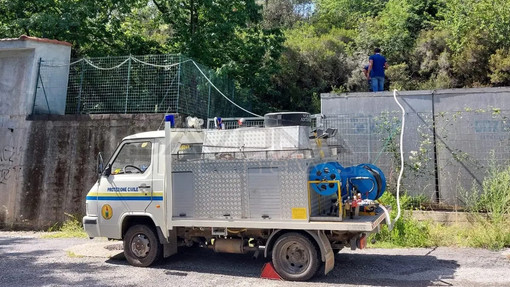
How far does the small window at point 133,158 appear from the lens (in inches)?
302

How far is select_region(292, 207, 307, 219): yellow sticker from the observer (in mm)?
6422

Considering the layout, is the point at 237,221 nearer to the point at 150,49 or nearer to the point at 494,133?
the point at 494,133

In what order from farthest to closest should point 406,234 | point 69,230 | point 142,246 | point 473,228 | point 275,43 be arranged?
point 275,43 < point 69,230 < point 473,228 < point 406,234 < point 142,246

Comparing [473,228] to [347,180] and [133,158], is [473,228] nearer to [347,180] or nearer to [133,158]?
[347,180]

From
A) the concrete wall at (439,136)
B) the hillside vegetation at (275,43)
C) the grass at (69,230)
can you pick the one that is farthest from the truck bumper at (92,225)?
the hillside vegetation at (275,43)

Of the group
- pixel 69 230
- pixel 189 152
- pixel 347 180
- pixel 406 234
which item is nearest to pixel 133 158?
pixel 189 152

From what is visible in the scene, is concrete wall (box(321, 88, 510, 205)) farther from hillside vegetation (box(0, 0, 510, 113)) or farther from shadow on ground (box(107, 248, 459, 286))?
hillside vegetation (box(0, 0, 510, 113))

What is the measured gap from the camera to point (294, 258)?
665 centimetres

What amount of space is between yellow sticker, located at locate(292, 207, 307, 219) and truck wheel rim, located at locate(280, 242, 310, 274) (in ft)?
1.43

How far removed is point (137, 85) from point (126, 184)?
5.47 metres

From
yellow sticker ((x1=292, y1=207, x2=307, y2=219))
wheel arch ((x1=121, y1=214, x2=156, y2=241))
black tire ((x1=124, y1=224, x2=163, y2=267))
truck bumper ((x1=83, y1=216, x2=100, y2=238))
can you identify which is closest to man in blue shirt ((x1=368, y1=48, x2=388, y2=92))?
yellow sticker ((x1=292, y1=207, x2=307, y2=219))

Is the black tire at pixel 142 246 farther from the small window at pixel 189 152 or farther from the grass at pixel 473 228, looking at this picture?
the grass at pixel 473 228

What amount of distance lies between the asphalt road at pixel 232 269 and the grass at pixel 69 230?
1730 millimetres

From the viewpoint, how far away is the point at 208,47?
16.2 metres
